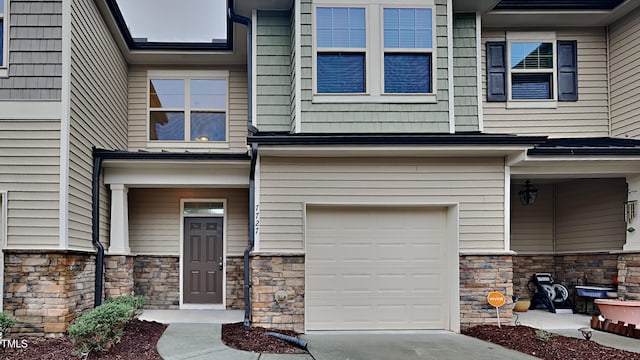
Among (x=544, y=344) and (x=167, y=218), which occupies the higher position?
(x=167, y=218)

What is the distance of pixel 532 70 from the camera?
9.38 meters

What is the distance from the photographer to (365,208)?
26.2 feet

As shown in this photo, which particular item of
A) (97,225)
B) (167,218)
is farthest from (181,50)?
(97,225)

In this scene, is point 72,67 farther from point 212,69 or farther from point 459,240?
point 459,240

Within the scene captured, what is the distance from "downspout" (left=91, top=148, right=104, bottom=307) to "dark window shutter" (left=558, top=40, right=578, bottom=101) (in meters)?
8.33

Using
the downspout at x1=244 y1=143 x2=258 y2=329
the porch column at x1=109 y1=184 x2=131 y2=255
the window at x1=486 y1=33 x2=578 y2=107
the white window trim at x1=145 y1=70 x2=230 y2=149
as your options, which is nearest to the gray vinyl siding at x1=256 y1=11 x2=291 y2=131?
the downspout at x1=244 y1=143 x2=258 y2=329

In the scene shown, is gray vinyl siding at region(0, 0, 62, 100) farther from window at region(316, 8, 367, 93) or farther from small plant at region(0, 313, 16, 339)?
window at region(316, 8, 367, 93)

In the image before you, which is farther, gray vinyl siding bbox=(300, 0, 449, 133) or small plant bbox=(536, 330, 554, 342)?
gray vinyl siding bbox=(300, 0, 449, 133)

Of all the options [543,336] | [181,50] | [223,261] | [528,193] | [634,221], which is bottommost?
[543,336]

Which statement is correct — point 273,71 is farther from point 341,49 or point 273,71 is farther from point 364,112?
point 364,112

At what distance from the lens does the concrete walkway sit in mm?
6105

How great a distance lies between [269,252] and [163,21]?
26150mm

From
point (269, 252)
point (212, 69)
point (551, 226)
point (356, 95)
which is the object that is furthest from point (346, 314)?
point (212, 69)

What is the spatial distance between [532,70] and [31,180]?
28.2 ft
